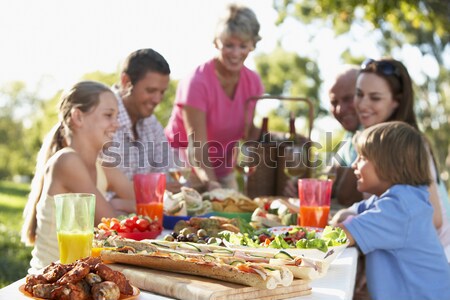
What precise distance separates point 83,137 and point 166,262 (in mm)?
1795

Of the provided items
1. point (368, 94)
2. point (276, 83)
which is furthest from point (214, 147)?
point (276, 83)

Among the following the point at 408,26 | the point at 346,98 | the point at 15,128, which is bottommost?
the point at 15,128

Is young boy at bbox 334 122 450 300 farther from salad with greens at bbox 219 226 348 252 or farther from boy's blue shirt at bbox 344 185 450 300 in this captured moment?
salad with greens at bbox 219 226 348 252

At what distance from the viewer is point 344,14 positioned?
465 inches

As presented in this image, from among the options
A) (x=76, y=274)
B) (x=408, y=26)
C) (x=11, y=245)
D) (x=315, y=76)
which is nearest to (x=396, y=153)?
(x=76, y=274)

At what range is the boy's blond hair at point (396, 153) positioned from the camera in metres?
3.51

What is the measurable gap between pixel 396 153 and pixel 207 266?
1.84 metres

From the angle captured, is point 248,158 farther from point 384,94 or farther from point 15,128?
point 15,128

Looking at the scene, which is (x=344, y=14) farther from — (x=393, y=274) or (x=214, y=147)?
(x=393, y=274)

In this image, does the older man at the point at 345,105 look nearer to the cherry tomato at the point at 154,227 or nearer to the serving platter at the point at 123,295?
the cherry tomato at the point at 154,227

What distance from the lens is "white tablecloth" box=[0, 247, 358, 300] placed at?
76.5 inches

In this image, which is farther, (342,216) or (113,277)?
(342,216)

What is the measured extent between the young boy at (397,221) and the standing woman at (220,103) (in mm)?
1666

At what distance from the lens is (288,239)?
2.55 meters
